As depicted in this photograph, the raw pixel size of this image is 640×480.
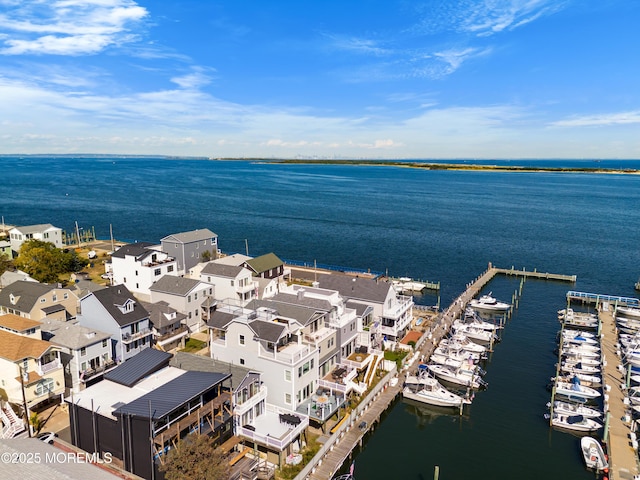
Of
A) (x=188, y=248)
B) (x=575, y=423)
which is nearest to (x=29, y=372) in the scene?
(x=188, y=248)

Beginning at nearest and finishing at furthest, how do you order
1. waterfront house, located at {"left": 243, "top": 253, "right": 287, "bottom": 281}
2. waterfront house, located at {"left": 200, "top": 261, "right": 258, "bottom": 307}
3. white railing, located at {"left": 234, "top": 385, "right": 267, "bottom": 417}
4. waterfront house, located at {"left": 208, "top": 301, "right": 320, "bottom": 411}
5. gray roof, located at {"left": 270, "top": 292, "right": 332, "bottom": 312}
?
white railing, located at {"left": 234, "top": 385, "right": 267, "bottom": 417}
waterfront house, located at {"left": 208, "top": 301, "right": 320, "bottom": 411}
gray roof, located at {"left": 270, "top": 292, "right": 332, "bottom": 312}
waterfront house, located at {"left": 200, "top": 261, "right": 258, "bottom": 307}
waterfront house, located at {"left": 243, "top": 253, "right": 287, "bottom": 281}

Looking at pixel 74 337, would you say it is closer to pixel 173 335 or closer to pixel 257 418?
pixel 173 335

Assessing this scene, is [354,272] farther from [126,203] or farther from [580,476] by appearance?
[126,203]

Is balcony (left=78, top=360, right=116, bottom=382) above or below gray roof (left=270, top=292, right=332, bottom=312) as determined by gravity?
below

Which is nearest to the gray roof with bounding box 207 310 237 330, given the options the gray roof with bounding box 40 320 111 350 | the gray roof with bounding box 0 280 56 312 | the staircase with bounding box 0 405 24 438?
the gray roof with bounding box 40 320 111 350

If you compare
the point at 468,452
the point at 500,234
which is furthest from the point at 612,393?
the point at 500,234

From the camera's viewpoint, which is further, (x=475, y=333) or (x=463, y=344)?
(x=475, y=333)

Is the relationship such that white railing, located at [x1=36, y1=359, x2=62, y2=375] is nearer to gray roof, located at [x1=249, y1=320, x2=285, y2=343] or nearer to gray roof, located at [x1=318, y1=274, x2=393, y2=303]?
gray roof, located at [x1=249, y1=320, x2=285, y2=343]
